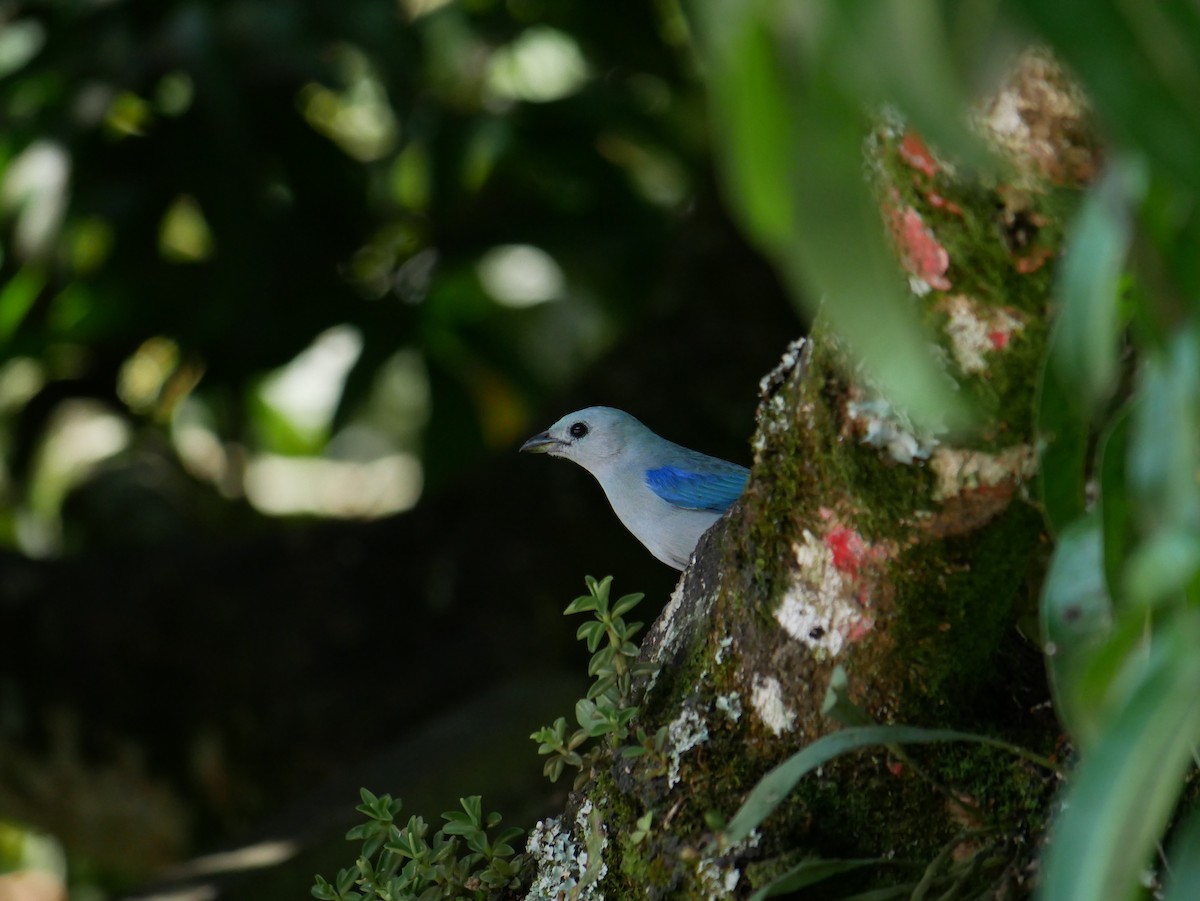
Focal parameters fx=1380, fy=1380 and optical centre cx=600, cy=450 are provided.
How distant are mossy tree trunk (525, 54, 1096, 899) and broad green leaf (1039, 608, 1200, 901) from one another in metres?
0.69

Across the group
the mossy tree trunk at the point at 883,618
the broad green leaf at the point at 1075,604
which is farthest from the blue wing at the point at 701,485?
the broad green leaf at the point at 1075,604

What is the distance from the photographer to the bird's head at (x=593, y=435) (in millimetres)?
3988

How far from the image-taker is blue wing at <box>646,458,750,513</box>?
11.8 ft

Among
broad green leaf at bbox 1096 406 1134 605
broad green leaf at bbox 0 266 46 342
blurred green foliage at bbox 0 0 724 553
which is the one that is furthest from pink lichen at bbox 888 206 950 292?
broad green leaf at bbox 0 266 46 342

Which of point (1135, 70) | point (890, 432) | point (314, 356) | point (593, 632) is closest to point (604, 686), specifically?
point (593, 632)

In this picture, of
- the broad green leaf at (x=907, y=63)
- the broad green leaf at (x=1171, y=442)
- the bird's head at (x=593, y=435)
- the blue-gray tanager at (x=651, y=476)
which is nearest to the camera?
the broad green leaf at (x=907, y=63)

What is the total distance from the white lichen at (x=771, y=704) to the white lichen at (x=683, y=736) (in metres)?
0.09

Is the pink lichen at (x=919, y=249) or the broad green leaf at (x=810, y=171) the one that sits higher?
the broad green leaf at (x=810, y=171)

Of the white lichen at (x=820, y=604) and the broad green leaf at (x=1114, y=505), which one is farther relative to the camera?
the white lichen at (x=820, y=604)

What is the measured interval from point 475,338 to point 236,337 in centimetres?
107

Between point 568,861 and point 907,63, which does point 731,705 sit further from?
point 907,63

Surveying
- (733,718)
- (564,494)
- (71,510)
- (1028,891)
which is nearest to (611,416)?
(564,494)

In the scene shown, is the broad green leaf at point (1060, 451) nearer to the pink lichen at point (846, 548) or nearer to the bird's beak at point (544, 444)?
the pink lichen at point (846, 548)

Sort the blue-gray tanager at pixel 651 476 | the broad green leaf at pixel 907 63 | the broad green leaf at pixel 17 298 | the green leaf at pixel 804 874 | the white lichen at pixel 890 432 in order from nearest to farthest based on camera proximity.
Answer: the broad green leaf at pixel 907 63 < the white lichen at pixel 890 432 < the green leaf at pixel 804 874 < the blue-gray tanager at pixel 651 476 < the broad green leaf at pixel 17 298
